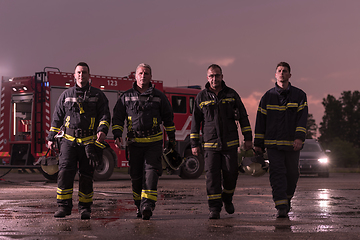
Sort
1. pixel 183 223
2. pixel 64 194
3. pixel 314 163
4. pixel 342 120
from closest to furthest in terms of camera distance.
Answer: pixel 183 223 < pixel 64 194 < pixel 314 163 < pixel 342 120

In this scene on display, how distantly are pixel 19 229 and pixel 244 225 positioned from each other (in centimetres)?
245

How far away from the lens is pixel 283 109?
6785 millimetres

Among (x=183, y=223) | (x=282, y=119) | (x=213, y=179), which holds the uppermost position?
(x=282, y=119)

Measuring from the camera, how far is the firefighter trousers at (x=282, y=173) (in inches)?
259

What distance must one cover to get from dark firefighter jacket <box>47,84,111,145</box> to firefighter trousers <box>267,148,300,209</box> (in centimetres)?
224

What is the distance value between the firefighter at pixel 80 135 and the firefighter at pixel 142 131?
0.85 ft

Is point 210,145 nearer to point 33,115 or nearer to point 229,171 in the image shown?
point 229,171

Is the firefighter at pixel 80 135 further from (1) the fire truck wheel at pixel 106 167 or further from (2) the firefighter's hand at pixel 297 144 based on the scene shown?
(1) the fire truck wheel at pixel 106 167

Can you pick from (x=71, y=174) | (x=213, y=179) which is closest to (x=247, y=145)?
(x=213, y=179)

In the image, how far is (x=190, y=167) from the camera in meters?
17.2

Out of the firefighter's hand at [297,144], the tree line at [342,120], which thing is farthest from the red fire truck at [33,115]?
the tree line at [342,120]

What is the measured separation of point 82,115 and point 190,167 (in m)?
10.9

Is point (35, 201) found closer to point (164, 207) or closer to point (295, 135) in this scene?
point (164, 207)

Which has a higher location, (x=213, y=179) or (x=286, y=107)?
(x=286, y=107)
